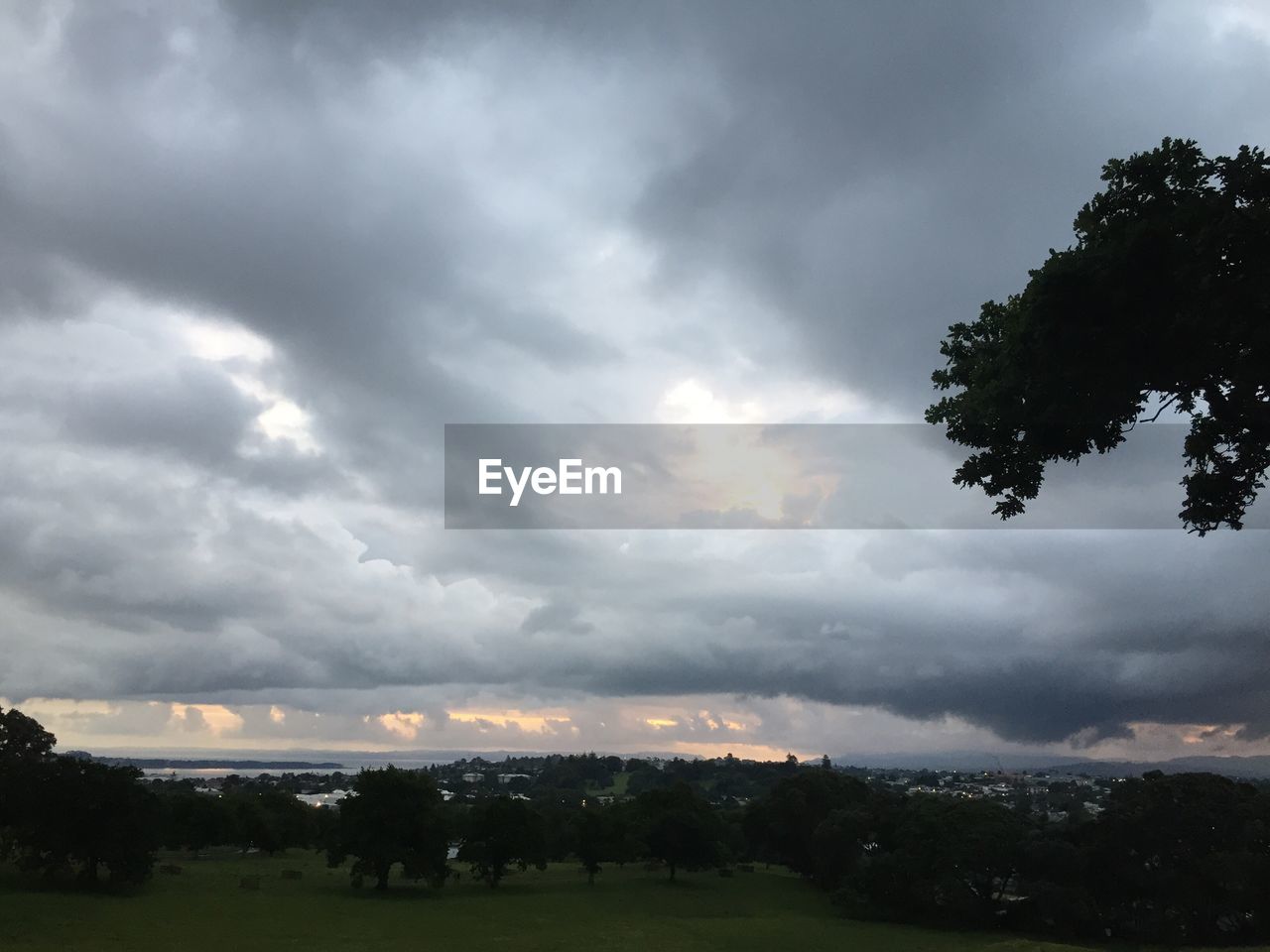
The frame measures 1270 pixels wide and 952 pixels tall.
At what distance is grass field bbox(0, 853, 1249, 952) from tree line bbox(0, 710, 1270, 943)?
2.94 m

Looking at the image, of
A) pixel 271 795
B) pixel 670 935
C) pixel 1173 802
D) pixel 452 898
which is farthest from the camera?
pixel 271 795

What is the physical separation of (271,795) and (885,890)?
64.0 meters

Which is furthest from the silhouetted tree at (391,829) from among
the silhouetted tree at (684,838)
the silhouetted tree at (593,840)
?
the silhouetted tree at (684,838)

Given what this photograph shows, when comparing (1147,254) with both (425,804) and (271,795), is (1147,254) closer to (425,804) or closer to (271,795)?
(425,804)

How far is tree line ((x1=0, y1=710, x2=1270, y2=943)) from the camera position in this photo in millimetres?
51844

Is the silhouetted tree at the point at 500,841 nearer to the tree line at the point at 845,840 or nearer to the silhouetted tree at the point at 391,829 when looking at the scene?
the tree line at the point at 845,840

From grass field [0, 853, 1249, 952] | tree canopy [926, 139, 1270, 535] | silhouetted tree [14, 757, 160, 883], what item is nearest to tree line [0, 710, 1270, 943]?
silhouetted tree [14, 757, 160, 883]

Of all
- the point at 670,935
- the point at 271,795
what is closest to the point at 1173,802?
the point at 670,935

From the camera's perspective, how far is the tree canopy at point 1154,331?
48.7 feet

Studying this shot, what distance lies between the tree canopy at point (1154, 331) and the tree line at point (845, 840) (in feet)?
145

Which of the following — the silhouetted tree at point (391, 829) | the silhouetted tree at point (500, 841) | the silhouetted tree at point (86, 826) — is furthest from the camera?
the silhouetted tree at point (500, 841)

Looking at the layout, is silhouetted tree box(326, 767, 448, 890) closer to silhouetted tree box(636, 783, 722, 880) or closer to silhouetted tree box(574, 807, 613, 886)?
silhouetted tree box(574, 807, 613, 886)

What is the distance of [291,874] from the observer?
6694 cm

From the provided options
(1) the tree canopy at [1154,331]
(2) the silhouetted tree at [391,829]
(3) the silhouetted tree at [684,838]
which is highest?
(1) the tree canopy at [1154,331]
